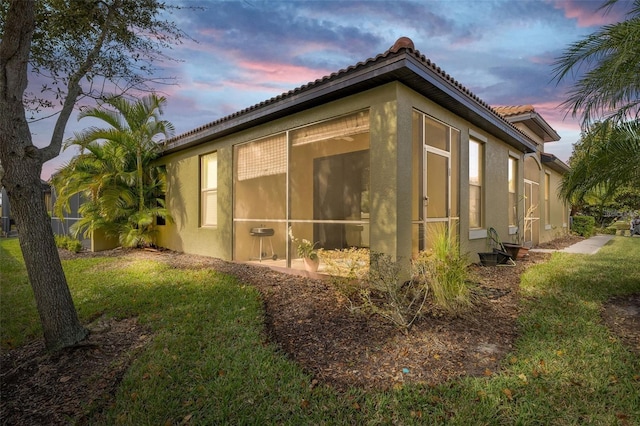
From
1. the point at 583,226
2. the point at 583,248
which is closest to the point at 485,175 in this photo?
the point at 583,248

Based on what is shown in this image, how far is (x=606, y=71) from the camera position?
4.74 metres

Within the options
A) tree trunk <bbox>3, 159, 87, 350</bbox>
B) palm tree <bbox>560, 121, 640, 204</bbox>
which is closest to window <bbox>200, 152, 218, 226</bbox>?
tree trunk <bbox>3, 159, 87, 350</bbox>

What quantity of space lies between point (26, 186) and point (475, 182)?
824cm

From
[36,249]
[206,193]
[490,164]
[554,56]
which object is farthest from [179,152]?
[554,56]

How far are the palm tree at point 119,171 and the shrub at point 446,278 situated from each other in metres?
8.50

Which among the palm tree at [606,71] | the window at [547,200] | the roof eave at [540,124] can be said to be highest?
the roof eave at [540,124]

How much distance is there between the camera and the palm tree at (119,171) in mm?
9781

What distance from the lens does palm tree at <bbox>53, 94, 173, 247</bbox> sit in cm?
978

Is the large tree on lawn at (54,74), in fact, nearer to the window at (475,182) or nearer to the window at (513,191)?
the window at (475,182)

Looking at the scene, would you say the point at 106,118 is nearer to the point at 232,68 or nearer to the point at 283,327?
the point at 232,68

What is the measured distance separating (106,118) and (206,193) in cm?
356

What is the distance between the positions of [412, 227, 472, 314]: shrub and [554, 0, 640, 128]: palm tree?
3208 mm

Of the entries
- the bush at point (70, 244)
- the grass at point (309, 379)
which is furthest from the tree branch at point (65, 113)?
the bush at point (70, 244)

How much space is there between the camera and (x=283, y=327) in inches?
160
